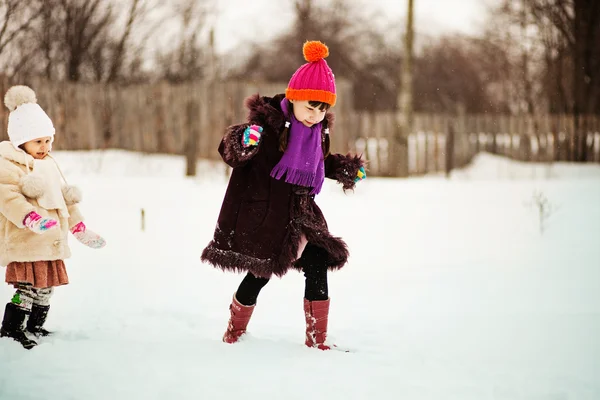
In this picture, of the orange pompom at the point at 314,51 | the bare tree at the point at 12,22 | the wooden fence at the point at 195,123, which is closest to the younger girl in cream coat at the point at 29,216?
the orange pompom at the point at 314,51

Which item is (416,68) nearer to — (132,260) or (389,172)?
(389,172)

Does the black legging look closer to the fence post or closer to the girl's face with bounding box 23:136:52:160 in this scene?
the girl's face with bounding box 23:136:52:160

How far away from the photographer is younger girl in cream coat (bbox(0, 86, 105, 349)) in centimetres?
311

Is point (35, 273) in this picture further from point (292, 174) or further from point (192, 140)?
point (192, 140)

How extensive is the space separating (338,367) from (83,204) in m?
5.12

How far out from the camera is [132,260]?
5340 millimetres

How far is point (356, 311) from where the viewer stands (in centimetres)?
432

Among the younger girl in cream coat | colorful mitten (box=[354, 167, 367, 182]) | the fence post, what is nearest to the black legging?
colorful mitten (box=[354, 167, 367, 182])

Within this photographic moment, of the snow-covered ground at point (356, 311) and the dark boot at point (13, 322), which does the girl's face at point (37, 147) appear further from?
the snow-covered ground at point (356, 311)

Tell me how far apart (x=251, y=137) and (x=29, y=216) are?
1150 millimetres

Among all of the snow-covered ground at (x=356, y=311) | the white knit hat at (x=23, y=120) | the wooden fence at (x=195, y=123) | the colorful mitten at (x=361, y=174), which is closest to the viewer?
the snow-covered ground at (x=356, y=311)

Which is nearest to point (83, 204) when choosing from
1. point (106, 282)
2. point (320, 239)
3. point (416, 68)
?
point (106, 282)

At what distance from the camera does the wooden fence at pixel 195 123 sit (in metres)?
10.3

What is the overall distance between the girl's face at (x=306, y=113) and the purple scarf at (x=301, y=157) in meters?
0.03
